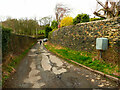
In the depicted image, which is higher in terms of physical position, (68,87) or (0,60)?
(0,60)

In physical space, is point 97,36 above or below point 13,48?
above

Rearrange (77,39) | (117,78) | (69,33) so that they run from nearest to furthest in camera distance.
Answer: (117,78)
(77,39)
(69,33)

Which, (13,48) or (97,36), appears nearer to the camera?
(97,36)

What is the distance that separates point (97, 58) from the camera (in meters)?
6.65

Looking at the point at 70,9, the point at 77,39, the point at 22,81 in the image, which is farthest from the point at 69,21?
the point at 22,81

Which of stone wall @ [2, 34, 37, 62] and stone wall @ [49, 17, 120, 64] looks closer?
stone wall @ [49, 17, 120, 64]

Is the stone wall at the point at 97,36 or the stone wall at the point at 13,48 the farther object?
the stone wall at the point at 13,48

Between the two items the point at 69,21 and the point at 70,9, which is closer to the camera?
the point at 69,21

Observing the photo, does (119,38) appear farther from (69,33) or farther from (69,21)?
(69,21)

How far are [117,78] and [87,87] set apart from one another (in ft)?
5.37

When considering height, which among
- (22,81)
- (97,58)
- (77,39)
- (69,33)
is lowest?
(22,81)

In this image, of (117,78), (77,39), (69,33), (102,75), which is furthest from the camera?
(69,33)

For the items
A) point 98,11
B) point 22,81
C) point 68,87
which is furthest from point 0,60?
point 98,11

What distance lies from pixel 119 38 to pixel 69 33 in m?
6.56
